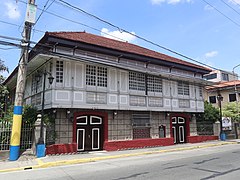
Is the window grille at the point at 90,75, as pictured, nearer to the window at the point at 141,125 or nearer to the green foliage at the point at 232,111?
the window at the point at 141,125

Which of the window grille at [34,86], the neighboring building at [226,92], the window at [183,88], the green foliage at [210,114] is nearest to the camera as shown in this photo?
the window grille at [34,86]

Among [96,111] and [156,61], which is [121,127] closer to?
[96,111]

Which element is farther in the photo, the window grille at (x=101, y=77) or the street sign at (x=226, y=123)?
the street sign at (x=226, y=123)

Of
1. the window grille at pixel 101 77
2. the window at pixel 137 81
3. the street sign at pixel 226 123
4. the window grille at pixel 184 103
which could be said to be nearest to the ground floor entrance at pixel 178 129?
the window grille at pixel 184 103

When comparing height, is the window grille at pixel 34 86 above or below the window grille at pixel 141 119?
above

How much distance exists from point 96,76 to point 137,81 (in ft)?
12.3

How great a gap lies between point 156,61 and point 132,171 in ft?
38.5

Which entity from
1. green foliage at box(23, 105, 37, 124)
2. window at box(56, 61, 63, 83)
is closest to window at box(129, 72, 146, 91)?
window at box(56, 61, 63, 83)

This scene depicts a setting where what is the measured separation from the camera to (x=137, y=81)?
705 inches

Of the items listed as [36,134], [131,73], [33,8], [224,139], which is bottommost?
[224,139]

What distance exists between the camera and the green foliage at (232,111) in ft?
93.3

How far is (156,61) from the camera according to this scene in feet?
62.0

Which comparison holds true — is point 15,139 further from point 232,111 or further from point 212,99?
point 212,99

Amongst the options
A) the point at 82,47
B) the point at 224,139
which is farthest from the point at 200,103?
the point at 82,47
